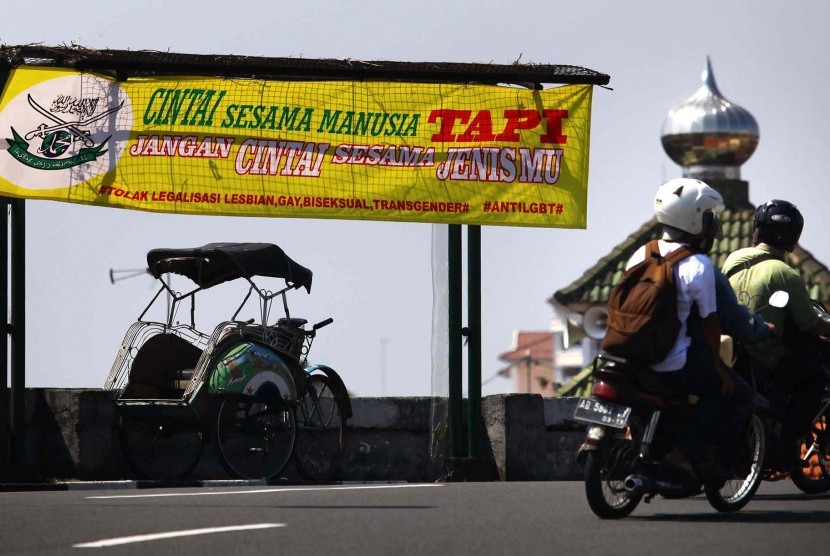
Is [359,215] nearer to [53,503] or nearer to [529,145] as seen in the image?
[529,145]

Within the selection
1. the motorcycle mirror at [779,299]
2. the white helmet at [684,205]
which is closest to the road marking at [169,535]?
the white helmet at [684,205]

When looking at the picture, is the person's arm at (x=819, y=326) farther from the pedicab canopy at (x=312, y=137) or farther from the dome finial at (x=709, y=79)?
the dome finial at (x=709, y=79)

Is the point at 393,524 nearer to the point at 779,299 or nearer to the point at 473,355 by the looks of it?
the point at 779,299

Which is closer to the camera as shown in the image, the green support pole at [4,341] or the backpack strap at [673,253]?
the backpack strap at [673,253]

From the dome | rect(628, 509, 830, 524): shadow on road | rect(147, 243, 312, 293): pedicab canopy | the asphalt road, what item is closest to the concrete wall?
rect(147, 243, 312, 293): pedicab canopy

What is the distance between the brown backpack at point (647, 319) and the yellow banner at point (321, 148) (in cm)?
581

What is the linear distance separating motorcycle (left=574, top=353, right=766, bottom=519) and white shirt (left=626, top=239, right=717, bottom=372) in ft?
0.48

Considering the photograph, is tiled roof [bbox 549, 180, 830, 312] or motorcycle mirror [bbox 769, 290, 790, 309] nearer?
motorcycle mirror [bbox 769, 290, 790, 309]

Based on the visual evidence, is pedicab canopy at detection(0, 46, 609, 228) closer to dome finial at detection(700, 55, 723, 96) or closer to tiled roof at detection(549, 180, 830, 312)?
tiled roof at detection(549, 180, 830, 312)

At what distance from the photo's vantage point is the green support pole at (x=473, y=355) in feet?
53.6

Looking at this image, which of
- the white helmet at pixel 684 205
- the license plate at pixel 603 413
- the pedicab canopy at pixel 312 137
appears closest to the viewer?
the license plate at pixel 603 413

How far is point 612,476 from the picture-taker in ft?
34.0

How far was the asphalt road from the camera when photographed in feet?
29.1

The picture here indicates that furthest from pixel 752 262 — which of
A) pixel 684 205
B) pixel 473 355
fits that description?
pixel 473 355
